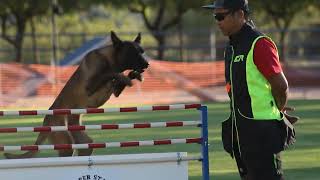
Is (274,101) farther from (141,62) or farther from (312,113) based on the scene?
(312,113)

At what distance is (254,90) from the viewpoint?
5699mm

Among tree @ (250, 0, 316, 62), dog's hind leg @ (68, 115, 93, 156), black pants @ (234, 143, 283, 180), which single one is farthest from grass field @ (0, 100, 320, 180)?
tree @ (250, 0, 316, 62)

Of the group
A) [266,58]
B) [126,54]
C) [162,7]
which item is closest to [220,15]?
[266,58]

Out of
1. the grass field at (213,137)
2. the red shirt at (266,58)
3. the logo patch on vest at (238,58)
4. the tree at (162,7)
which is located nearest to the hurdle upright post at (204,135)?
the logo patch on vest at (238,58)

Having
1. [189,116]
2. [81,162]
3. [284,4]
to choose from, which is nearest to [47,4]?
[284,4]

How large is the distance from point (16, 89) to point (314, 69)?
14039mm

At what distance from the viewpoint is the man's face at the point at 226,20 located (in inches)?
227

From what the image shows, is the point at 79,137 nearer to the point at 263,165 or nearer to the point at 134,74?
the point at 134,74

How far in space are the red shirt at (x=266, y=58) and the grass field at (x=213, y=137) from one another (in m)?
3.95

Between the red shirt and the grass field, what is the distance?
156 inches

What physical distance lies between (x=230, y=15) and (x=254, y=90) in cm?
58

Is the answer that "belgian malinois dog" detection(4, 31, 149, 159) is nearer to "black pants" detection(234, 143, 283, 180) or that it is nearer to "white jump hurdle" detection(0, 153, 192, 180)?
"white jump hurdle" detection(0, 153, 192, 180)

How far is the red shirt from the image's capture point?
18.4 ft

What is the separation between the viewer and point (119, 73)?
934 centimetres
